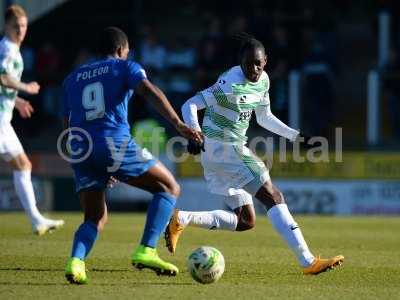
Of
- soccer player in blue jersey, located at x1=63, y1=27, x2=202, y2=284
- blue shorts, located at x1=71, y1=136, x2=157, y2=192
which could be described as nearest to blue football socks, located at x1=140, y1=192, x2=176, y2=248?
soccer player in blue jersey, located at x1=63, y1=27, x2=202, y2=284

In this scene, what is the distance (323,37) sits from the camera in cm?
1972

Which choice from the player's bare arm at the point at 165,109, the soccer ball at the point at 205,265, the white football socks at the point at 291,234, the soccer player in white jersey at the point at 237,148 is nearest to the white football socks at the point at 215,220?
the soccer player in white jersey at the point at 237,148

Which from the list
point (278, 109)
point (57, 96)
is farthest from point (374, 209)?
point (57, 96)

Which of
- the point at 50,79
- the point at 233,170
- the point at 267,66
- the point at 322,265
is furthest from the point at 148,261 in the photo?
the point at 50,79

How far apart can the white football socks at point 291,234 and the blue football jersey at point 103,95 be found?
1.64 meters

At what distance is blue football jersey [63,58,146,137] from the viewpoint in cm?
771

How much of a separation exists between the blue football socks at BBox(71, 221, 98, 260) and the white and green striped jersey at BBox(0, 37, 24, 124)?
3670mm

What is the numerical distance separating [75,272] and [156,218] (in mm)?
769

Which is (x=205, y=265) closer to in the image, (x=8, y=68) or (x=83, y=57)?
(x=8, y=68)

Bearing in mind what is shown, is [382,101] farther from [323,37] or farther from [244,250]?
[244,250]

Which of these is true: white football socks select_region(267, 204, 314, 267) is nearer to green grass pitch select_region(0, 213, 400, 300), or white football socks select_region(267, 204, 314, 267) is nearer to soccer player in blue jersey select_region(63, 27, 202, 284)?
green grass pitch select_region(0, 213, 400, 300)

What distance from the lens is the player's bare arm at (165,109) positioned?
24.5 feet

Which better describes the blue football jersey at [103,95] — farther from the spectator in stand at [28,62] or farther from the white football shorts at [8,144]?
the spectator in stand at [28,62]

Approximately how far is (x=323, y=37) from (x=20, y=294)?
43.9 ft
